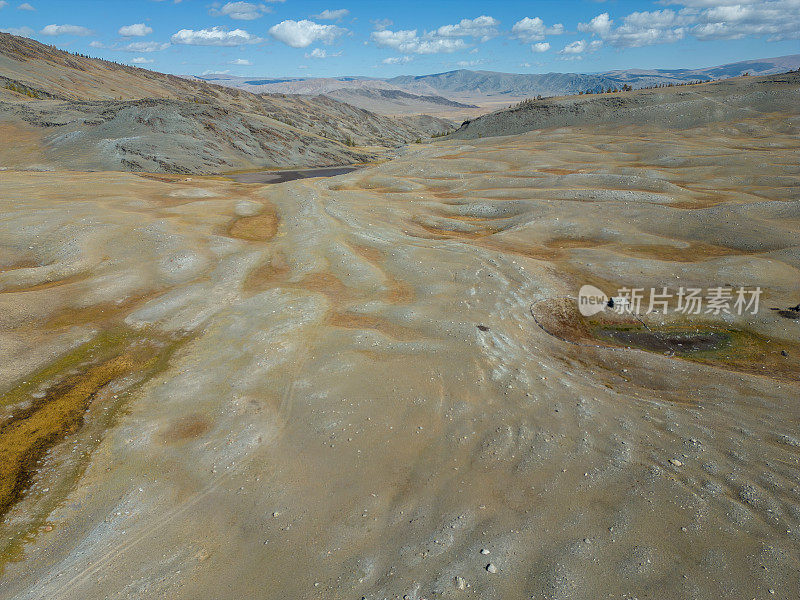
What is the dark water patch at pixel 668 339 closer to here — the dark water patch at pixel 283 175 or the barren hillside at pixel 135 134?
the dark water patch at pixel 283 175

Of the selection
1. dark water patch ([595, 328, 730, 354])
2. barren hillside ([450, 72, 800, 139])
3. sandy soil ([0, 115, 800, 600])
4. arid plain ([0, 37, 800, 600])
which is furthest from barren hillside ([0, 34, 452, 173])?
dark water patch ([595, 328, 730, 354])

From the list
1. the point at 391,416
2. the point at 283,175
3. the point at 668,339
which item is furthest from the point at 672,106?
the point at 391,416

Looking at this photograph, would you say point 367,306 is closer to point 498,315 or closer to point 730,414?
point 498,315

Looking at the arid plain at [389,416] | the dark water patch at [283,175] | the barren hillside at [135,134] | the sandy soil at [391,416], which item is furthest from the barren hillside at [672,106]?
the sandy soil at [391,416]

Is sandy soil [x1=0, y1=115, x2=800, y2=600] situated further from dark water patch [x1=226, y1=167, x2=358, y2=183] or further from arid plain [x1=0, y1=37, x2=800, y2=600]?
dark water patch [x1=226, y1=167, x2=358, y2=183]

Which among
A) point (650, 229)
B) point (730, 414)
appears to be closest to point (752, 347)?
point (730, 414)

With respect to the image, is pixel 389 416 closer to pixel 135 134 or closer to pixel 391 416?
pixel 391 416
